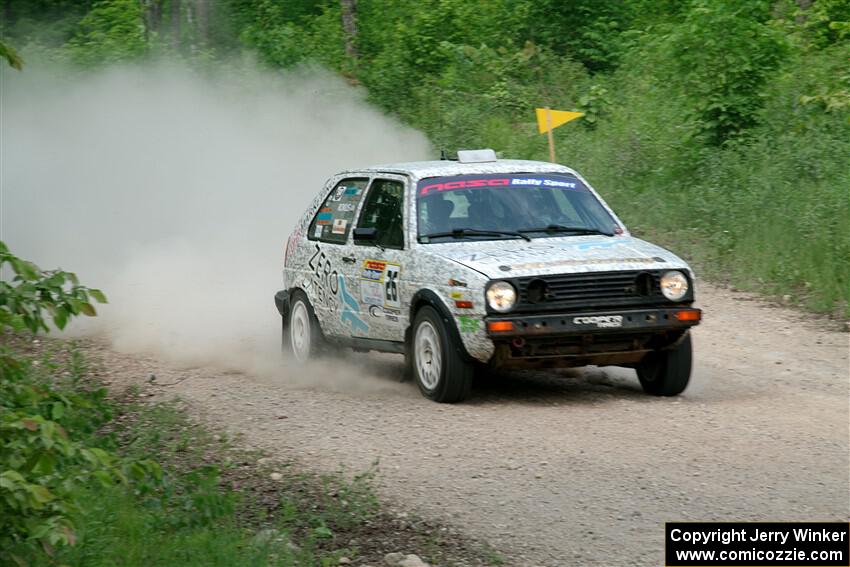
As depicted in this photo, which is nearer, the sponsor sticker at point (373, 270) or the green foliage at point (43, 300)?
the green foliage at point (43, 300)

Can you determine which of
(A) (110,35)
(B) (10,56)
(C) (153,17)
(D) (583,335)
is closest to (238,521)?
(B) (10,56)

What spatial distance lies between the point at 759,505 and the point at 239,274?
41.8ft

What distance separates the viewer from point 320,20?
109 feet

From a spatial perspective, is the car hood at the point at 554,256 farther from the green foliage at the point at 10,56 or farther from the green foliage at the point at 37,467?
the green foliage at the point at 10,56

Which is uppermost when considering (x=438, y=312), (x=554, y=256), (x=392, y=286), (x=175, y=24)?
(x=175, y=24)

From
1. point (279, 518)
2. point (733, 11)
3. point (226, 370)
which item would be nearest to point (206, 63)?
point (733, 11)

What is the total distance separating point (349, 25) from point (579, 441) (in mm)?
24143

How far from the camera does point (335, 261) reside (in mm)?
10977

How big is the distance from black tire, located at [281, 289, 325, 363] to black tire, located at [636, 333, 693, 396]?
2.96 m

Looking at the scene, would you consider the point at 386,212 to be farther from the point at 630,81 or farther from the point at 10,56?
the point at 630,81

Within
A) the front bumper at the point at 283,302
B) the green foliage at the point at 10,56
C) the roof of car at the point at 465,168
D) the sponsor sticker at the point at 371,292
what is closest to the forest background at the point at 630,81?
the green foliage at the point at 10,56

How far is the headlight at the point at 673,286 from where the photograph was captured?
9195 millimetres

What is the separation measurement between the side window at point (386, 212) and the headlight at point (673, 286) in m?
2.04

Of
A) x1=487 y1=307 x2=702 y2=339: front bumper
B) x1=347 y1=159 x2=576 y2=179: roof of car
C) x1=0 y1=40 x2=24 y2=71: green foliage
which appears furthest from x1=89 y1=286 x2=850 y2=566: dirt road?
x1=0 y1=40 x2=24 y2=71: green foliage
